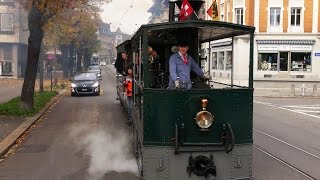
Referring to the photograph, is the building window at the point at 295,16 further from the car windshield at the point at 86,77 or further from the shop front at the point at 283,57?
the car windshield at the point at 86,77

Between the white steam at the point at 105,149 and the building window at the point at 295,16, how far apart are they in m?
34.7

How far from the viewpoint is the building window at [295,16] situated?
46.4 metres

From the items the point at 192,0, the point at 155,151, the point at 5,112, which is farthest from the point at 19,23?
the point at 155,151

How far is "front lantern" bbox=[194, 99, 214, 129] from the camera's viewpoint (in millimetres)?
7539

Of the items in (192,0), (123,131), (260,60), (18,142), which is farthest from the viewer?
(260,60)

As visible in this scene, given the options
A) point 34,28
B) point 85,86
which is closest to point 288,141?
point 34,28

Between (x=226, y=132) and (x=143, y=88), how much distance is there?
1.48 m

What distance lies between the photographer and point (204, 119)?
7598mm

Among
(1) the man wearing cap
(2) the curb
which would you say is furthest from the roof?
(2) the curb

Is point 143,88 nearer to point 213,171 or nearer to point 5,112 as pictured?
point 213,171

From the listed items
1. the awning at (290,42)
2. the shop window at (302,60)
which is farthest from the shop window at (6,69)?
the shop window at (302,60)

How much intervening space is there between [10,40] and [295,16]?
33.3 m

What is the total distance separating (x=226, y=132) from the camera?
7.64 m

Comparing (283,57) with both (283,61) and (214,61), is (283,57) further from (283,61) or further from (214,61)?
(214,61)
